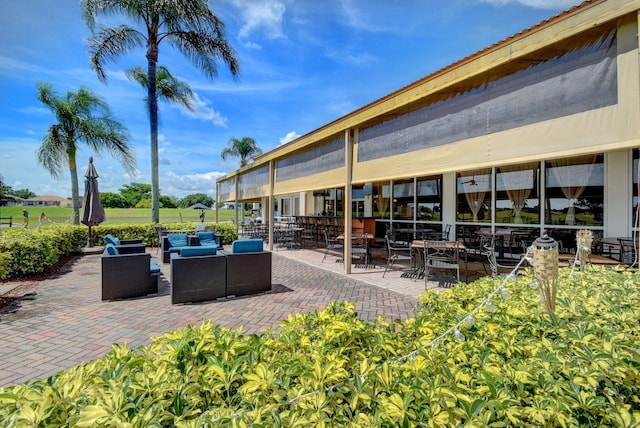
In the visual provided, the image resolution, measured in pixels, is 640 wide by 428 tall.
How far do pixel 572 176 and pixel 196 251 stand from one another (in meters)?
8.47

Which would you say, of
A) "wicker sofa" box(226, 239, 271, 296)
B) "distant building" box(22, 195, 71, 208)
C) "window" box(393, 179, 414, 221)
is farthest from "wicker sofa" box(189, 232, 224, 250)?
"distant building" box(22, 195, 71, 208)

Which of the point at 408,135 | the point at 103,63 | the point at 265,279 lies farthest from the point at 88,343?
the point at 103,63

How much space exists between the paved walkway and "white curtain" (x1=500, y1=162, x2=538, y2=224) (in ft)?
12.1

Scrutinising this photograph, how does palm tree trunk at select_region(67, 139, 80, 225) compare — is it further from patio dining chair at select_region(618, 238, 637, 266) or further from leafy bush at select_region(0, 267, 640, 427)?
patio dining chair at select_region(618, 238, 637, 266)

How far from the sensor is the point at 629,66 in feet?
9.80

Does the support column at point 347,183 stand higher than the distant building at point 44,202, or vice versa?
the distant building at point 44,202

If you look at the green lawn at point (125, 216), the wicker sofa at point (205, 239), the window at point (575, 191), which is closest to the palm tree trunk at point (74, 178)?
the wicker sofa at point (205, 239)

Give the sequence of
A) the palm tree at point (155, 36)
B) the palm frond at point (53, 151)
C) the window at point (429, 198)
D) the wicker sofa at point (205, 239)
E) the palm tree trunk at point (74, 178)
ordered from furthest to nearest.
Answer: the palm tree trunk at point (74, 178) → the palm frond at point (53, 151) → the palm tree at point (155, 36) → the window at point (429, 198) → the wicker sofa at point (205, 239)

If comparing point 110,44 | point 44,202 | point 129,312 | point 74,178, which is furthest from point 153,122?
point 44,202

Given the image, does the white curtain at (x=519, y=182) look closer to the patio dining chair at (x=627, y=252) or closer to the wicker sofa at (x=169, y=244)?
the patio dining chair at (x=627, y=252)

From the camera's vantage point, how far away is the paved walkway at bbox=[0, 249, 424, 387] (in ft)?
10.5

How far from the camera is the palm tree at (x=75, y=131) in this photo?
1329 cm

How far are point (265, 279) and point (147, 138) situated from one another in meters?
11.4

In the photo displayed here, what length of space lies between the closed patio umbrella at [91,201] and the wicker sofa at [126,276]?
6.15m
